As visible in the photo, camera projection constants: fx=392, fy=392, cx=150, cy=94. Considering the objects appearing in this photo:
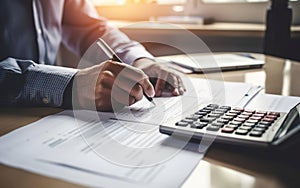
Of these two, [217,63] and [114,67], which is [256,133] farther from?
[217,63]

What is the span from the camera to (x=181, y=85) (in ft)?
2.77

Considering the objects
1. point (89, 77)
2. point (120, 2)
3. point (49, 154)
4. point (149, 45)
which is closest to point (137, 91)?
point (89, 77)

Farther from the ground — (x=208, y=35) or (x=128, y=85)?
(x=128, y=85)

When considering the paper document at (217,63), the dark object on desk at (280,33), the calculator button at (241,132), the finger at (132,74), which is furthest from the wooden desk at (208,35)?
the calculator button at (241,132)

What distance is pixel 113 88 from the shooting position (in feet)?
2.23

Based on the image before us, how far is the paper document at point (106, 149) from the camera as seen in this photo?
0.43 metres

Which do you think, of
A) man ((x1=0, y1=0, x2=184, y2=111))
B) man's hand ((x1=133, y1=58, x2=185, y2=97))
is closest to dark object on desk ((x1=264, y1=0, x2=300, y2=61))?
man ((x1=0, y1=0, x2=184, y2=111))

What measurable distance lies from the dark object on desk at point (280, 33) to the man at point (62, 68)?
520 mm

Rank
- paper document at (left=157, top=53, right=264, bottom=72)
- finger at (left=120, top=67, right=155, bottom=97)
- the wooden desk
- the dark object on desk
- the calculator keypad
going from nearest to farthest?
the calculator keypad, finger at (left=120, top=67, right=155, bottom=97), paper document at (left=157, top=53, right=264, bottom=72), the dark object on desk, the wooden desk

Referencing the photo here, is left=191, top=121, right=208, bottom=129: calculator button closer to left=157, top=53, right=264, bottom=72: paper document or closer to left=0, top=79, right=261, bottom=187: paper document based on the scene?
left=0, top=79, right=261, bottom=187: paper document

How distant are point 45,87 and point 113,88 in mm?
132

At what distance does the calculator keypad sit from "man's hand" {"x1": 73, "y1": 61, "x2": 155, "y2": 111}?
0.12 metres

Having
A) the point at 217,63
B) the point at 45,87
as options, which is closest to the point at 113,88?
the point at 45,87

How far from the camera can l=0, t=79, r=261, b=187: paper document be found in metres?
0.43
